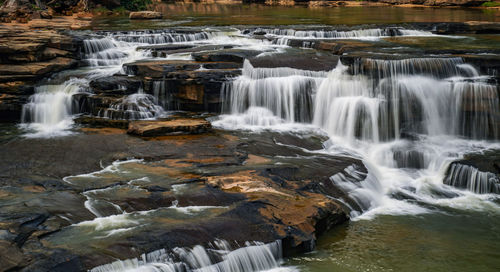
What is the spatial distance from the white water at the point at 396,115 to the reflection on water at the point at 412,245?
973mm

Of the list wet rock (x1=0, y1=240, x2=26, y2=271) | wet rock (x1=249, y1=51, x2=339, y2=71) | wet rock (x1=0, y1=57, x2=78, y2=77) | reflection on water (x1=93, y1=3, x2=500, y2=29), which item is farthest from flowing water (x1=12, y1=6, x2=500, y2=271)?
reflection on water (x1=93, y1=3, x2=500, y2=29)

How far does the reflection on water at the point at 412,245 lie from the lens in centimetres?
853

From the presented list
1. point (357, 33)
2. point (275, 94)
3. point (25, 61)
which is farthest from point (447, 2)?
point (25, 61)

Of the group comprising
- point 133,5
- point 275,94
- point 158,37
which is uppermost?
point 133,5

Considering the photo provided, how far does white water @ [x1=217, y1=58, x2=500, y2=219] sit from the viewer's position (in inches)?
476

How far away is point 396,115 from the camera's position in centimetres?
1444

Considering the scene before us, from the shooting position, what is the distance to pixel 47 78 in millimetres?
16859

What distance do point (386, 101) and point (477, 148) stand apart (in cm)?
263

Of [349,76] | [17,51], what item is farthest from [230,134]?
[17,51]

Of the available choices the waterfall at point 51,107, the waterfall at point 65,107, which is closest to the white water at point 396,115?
the waterfall at point 65,107

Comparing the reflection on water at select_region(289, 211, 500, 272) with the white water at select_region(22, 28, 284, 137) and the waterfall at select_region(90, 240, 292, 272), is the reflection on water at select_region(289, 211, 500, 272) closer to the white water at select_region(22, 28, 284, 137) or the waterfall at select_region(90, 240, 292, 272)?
the waterfall at select_region(90, 240, 292, 272)

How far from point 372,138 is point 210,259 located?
7625 millimetres

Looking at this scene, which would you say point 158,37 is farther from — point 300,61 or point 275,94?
point 275,94

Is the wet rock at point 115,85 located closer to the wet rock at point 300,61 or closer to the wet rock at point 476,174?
the wet rock at point 300,61
